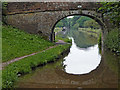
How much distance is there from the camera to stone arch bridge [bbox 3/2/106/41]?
→ 1446cm

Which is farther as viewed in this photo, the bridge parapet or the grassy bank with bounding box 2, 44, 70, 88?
the bridge parapet

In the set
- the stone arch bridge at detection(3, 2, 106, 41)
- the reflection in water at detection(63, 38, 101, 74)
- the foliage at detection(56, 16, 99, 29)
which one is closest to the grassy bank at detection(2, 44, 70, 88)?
the reflection in water at detection(63, 38, 101, 74)

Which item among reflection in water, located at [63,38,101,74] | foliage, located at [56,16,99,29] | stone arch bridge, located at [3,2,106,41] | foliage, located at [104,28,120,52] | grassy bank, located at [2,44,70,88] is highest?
foliage, located at [56,16,99,29]

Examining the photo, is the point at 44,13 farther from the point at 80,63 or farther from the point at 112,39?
the point at 80,63

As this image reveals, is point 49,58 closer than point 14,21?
Yes

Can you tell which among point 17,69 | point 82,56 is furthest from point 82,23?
point 17,69

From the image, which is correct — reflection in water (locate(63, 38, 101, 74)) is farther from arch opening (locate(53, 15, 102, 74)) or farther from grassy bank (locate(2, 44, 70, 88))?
grassy bank (locate(2, 44, 70, 88))

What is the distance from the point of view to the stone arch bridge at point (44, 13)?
47.4 ft

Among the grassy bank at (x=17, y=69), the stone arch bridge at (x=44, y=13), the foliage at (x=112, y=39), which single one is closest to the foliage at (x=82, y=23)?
the stone arch bridge at (x=44, y=13)

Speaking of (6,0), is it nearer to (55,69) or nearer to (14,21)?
(14,21)

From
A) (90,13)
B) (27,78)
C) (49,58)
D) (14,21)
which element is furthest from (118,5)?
(14,21)

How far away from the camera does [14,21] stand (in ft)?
53.1

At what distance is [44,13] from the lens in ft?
49.3

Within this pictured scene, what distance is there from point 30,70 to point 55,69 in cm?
131
